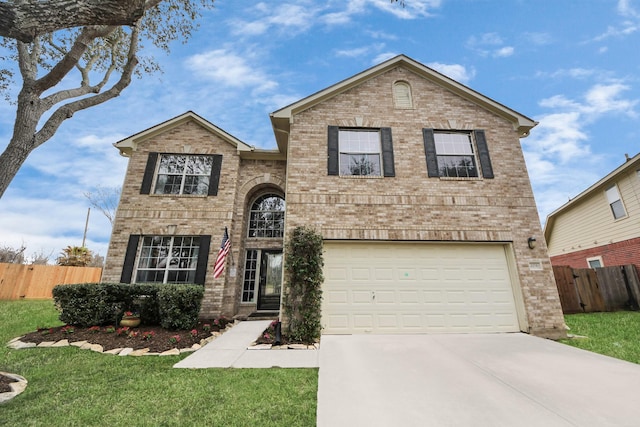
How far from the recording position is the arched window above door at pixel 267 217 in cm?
1010

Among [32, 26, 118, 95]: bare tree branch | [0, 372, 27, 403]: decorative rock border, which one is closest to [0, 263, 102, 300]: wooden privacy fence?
[0, 372, 27, 403]: decorative rock border

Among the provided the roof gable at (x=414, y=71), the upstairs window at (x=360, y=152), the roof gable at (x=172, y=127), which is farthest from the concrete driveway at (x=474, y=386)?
the roof gable at (x=172, y=127)

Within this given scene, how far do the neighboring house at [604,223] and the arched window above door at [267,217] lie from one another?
14.1 metres

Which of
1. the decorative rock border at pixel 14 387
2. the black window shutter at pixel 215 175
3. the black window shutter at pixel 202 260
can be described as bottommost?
the decorative rock border at pixel 14 387

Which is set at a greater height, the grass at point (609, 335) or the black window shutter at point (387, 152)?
the black window shutter at point (387, 152)

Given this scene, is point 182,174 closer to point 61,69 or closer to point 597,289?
point 61,69

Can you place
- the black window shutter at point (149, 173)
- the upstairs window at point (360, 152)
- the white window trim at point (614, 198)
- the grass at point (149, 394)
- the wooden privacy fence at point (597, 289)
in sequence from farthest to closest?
1. the white window trim at point (614, 198)
2. the wooden privacy fence at point (597, 289)
3. the black window shutter at point (149, 173)
4. the upstairs window at point (360, 152)
5. the grass at point (149, 394)

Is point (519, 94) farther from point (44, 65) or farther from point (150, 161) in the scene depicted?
point (44, 65)

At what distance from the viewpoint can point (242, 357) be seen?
16.1 ft

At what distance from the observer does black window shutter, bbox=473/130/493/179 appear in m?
7.45

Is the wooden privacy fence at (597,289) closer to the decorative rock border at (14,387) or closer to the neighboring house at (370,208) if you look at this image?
the neighboring house at (370,208)

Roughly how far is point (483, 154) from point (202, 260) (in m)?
9.38

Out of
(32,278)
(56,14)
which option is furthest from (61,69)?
(32,278)

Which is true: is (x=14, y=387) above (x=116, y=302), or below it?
below
